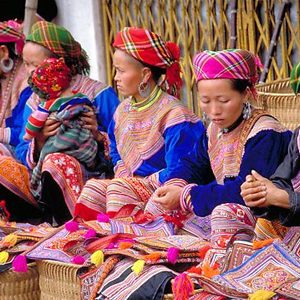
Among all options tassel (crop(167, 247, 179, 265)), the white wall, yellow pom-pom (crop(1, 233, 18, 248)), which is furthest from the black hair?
the white wall

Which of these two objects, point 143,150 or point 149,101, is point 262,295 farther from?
point 149,101

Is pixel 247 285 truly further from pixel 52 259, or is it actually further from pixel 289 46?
pixel 289 46

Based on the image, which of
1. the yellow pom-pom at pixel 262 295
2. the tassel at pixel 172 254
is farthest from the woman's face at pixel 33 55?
the yellow pom-pom at pixel 262 295

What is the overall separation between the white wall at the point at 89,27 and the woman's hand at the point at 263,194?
15.2 ft

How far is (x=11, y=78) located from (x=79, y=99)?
3.12 feet

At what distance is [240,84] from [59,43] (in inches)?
68.9

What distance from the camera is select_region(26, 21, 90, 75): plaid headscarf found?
6.32 meters

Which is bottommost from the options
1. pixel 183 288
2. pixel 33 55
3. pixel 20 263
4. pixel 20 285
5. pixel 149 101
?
pixel 20 285

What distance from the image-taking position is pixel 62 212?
20.1ft

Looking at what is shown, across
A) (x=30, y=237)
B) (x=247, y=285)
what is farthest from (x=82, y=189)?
(x=247, y=285)

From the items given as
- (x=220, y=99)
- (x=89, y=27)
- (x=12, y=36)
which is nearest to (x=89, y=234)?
(x=220, y=99)

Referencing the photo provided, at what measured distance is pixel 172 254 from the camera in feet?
15.1

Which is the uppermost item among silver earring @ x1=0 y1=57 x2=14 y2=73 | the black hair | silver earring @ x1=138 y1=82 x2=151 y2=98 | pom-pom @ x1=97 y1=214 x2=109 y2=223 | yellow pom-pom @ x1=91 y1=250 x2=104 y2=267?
the black hair

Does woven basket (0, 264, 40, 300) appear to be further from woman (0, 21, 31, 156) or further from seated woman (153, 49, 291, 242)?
woman (0, 21, 31, 156)
